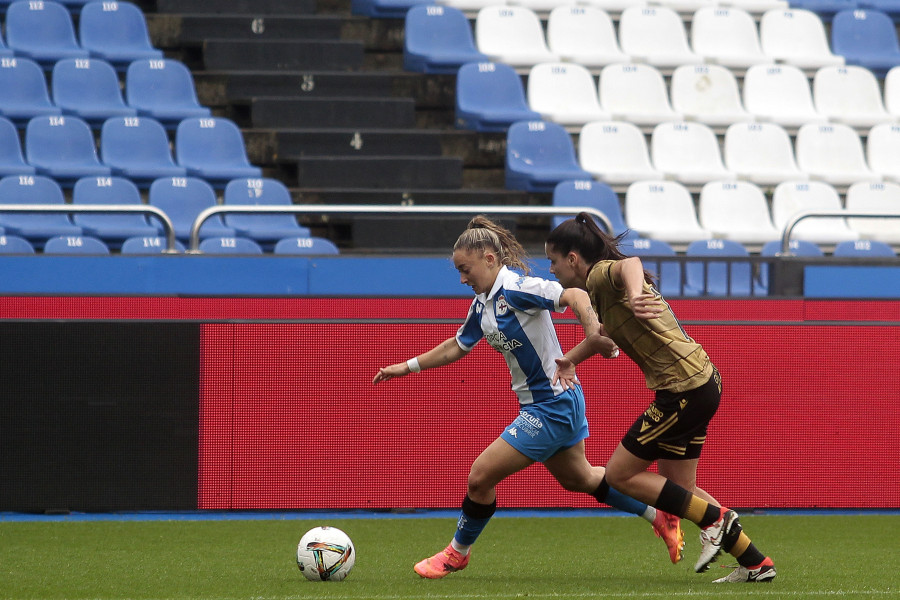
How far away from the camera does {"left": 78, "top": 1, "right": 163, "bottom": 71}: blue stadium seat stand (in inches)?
492

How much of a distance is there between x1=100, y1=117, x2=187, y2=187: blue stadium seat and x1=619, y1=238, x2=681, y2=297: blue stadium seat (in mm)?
4243

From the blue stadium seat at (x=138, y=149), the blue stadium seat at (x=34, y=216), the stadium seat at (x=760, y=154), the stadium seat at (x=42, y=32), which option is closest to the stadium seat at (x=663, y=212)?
the stadium seat at (x=760, y=154)

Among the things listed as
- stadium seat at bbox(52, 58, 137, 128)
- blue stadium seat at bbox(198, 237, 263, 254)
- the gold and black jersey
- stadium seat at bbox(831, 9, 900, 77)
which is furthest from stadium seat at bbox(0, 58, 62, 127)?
stadium seat at bbox(831, 9, 900, 77)

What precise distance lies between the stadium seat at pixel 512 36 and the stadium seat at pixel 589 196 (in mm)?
2511

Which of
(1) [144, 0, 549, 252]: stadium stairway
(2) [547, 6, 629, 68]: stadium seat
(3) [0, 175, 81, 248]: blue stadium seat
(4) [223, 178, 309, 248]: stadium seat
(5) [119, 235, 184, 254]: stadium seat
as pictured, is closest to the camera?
(5) [119, 235, 184, 254]: stadium seat

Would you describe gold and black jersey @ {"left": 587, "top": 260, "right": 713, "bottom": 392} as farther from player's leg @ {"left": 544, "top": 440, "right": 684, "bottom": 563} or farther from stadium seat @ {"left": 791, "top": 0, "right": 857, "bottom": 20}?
stadium seat @ {"left": 791, "top": 0, "right": 857, "bottom": 20}

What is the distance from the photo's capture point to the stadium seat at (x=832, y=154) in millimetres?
12828

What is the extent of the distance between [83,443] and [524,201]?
5.52 m

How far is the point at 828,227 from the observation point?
12055 mm

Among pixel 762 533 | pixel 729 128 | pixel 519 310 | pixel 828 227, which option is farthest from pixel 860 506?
pixel 729 128

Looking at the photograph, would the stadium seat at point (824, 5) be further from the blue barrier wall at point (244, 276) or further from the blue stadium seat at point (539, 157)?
the blue barrier wall at point (244, 276)

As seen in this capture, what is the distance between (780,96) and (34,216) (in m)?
8.14

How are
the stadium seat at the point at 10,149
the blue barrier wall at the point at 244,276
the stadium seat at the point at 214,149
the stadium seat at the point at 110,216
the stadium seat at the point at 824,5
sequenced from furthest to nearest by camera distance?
1. the stadium seat at the point at 824,5
2. the stadium seat at the point at 214,149
3. the stadium seat at the point at 10,149
4. the stadium seat at the point at 110,216
5. the blue barrier wall at the point at 244,276

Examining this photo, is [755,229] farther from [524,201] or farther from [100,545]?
[100,545]
